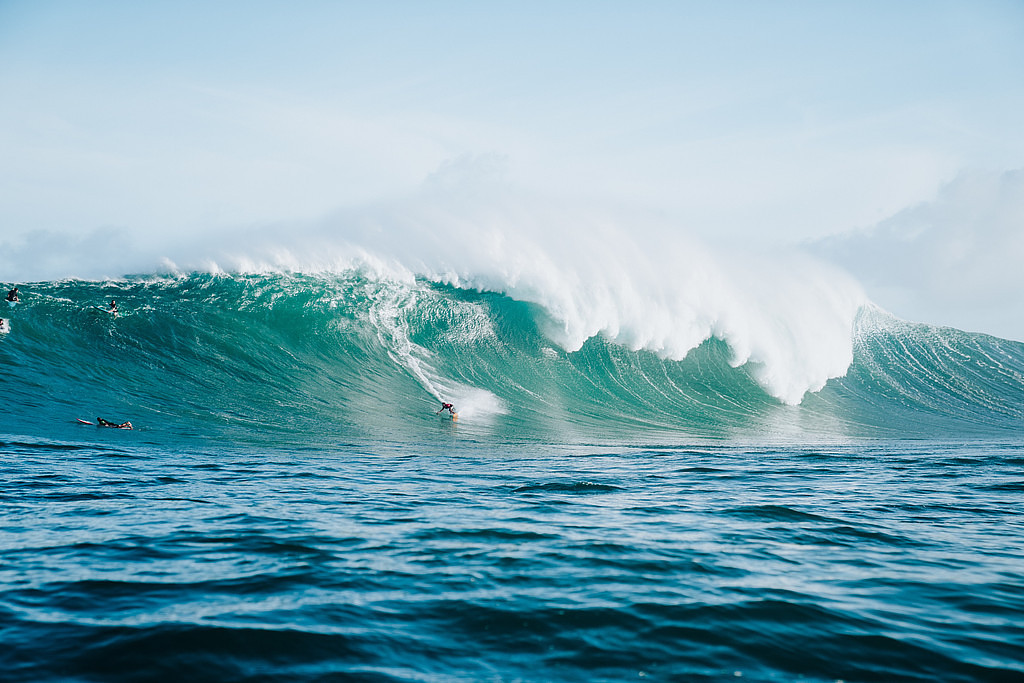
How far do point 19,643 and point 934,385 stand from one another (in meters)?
24.1

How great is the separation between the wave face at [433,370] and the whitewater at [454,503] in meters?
0.10

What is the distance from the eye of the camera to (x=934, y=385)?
71.5ft

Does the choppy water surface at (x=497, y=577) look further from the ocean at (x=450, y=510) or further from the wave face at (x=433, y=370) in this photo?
the wave face at (x=433, y=370)

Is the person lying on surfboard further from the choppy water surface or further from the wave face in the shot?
the choppy water surface

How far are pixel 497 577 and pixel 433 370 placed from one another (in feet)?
44.7

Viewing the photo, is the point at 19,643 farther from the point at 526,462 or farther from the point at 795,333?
the point at 795,333

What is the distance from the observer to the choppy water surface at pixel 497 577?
3.22 metres

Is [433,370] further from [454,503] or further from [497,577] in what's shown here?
[497,577]

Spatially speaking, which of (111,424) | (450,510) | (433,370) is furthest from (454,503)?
(433,370)

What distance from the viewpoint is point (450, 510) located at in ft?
21.0

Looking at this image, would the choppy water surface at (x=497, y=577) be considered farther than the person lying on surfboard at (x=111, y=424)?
No

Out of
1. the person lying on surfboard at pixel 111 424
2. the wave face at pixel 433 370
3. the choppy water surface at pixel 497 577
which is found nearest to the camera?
the choppy water surface at pixel 497 577

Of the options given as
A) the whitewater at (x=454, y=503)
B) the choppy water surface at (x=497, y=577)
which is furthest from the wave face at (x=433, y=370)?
the choppy water surface at (x=497, y=577)

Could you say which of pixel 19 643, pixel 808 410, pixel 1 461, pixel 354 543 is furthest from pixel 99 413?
pixel 808 410
